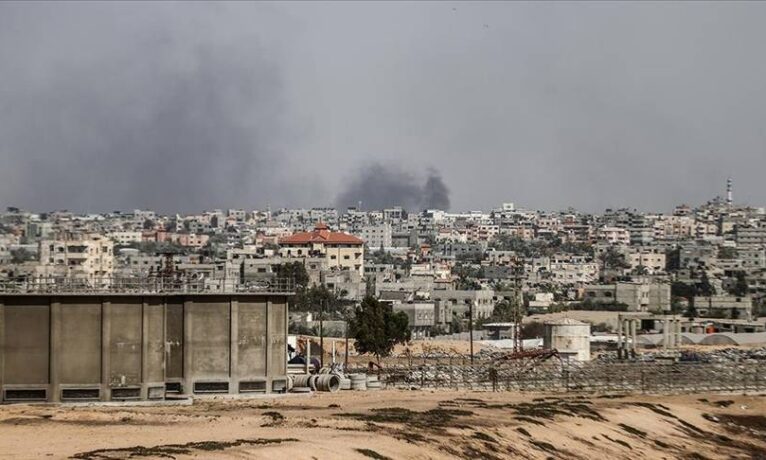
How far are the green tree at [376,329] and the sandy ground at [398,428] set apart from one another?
36.2 meters

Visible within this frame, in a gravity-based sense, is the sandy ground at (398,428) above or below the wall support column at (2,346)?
below

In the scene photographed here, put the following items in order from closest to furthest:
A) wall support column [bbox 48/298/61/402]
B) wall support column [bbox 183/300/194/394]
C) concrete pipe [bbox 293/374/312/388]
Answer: wall support column [bbox 48/298/61/402] < wall support column [bbox 183/300/194/394] < concrete pipe [bbox 293/374/312/388]

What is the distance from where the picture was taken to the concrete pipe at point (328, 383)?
251 ft

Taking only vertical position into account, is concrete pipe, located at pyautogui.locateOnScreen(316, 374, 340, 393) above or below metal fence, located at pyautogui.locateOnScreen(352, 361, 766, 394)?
above

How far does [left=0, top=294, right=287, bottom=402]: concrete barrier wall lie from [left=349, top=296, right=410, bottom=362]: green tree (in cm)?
4666

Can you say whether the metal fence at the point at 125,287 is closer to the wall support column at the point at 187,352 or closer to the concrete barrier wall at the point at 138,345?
the concrete barrier wall at the point at 138,345

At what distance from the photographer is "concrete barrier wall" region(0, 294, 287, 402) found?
64562 millimetres

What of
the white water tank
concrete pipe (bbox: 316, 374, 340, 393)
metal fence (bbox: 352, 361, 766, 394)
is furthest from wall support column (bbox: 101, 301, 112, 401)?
the white water tank

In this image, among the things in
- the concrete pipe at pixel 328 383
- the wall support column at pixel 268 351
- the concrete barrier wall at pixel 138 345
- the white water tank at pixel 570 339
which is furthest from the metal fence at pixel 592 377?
the concrete barrier wall at pixel 138 345

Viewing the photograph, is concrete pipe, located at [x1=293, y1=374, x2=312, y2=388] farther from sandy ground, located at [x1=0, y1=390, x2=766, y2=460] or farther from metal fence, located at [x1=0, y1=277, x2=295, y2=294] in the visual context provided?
metal fence, located at [x1=0, y1=277, x2=295, y2=294]

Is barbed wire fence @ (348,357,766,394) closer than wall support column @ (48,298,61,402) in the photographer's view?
No

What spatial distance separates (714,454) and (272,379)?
1945 centimetres

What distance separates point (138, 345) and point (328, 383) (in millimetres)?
13044

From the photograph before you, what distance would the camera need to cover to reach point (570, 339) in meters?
116
